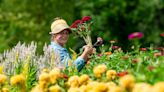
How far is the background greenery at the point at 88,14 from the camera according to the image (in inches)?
748

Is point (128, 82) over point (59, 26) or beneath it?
beneath

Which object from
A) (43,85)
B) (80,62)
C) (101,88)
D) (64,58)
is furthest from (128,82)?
(64,58)

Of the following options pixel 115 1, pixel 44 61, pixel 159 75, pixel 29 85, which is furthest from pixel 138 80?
pixel 115 1

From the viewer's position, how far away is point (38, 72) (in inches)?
238

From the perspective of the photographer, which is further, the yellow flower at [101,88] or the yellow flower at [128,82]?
the yellow flower at [101,88]

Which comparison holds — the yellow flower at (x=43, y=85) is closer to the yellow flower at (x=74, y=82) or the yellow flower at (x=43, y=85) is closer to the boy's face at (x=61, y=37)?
the yellow flower at (x=74, y=82)

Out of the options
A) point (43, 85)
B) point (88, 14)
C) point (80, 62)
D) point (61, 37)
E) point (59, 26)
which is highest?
point (88, 14)

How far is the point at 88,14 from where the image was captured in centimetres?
2192

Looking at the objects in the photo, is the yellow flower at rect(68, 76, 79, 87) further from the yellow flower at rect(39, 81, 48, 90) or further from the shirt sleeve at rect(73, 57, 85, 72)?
the shirt sleeve at rect(73, 57, 85, 72)

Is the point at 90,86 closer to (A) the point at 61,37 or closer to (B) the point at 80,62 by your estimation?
(B) the point at 80,62

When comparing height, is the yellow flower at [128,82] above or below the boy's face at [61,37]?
below

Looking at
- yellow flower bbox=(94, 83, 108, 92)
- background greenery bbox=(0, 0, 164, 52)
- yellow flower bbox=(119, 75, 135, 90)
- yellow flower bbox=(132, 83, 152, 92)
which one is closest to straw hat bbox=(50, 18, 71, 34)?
yellow flower bbox=(94, 83, 108, 92)

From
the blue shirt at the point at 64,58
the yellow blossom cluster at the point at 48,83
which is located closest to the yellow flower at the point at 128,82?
the yellow blossom cluster at the point at 48,83

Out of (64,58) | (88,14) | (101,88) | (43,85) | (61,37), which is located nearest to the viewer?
(101,88)
